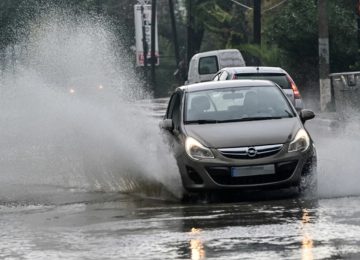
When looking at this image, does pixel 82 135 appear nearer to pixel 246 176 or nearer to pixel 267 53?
pixel 246 176

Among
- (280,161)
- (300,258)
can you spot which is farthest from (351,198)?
(300,258)

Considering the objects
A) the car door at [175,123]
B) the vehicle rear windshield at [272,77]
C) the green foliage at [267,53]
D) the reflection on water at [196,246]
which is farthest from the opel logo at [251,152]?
the green foliage at [267,53]

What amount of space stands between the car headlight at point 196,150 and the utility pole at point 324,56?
65.1 feet

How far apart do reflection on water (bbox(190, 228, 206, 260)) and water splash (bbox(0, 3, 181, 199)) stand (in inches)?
130

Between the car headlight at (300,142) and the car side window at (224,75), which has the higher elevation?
the car side window at (224,75)

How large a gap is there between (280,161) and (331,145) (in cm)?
617

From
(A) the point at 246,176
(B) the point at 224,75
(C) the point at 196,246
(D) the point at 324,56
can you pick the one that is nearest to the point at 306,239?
(C) the point at 196,246

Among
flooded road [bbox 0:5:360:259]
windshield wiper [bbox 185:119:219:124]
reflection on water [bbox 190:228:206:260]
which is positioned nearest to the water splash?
flooded road [bbox 0:5:360:259]

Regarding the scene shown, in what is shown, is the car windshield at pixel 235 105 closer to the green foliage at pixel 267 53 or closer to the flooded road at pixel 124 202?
the flooded road at pixel 124 202

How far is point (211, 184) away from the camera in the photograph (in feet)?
41.8

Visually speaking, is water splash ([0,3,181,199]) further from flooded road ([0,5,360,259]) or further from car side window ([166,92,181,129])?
car side window ([166,92,181,129])

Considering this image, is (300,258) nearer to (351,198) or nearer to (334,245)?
(334,245)

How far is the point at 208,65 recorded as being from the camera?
40000mm

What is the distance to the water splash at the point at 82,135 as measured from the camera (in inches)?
609
